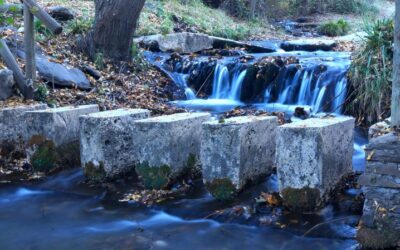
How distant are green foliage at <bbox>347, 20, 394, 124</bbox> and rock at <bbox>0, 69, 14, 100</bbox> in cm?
531

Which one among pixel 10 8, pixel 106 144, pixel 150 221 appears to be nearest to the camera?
pixel 10 8

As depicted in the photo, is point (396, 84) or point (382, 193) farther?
point (396, 84)

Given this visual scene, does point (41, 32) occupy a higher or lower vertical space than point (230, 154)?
higher

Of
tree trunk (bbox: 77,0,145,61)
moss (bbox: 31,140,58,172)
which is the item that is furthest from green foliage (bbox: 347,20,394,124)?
tree trunk (bbox: 77,0,145,61)

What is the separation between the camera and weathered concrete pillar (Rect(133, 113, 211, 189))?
5.67 metres

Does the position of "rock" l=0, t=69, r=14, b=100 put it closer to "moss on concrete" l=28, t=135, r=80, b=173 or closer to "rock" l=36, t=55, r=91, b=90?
"rock" l=36, t=55, r=91, b=90

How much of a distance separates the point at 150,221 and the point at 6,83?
4004mm

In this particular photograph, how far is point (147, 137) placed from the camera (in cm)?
575

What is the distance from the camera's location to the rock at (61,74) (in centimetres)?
888

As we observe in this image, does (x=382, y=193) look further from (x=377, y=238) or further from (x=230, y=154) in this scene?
(x=230, y=154)

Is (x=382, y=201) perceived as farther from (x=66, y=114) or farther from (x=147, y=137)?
(x=66, y=114)

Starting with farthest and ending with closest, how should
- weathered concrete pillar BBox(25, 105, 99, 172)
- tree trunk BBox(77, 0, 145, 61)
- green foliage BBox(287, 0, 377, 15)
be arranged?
green foliage BBox(287, 0, 377, 15) → tree trunk BBox(77, 0, 145, 61) → weathered concrete pillar BBox(25, 105, 99, 172)

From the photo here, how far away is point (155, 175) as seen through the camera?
18.9ft

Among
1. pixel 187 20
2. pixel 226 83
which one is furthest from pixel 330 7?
pixel 226 83
